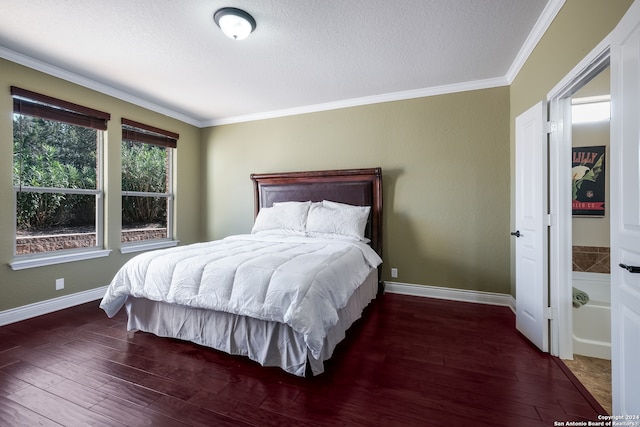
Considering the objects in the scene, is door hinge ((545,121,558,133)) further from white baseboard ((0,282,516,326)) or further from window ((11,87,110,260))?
window ((11,87,110,260))

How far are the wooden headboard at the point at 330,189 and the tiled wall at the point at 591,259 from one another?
2.13 meters

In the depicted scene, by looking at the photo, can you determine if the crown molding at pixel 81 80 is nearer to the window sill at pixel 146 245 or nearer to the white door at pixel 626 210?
the window sill at pixel 146 245

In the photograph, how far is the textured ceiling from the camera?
6.68ft

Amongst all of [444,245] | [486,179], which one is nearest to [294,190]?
[444,245]

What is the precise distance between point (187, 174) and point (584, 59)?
4792 millimetres

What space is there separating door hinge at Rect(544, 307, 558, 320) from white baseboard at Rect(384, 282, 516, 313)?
0.98 metres

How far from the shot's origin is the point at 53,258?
2896 mm

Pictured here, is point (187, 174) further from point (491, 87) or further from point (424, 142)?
point (491, 87)

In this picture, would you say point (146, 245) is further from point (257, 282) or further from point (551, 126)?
point (551, 126)

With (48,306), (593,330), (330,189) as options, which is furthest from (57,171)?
(593,330)

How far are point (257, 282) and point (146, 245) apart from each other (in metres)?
2.91

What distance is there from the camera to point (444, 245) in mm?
3324

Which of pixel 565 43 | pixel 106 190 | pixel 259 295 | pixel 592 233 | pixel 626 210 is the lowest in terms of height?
pixel 259 295

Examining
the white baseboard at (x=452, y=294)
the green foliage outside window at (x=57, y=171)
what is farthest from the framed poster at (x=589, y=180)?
the green foliage outside window at (x=57, y=171)
